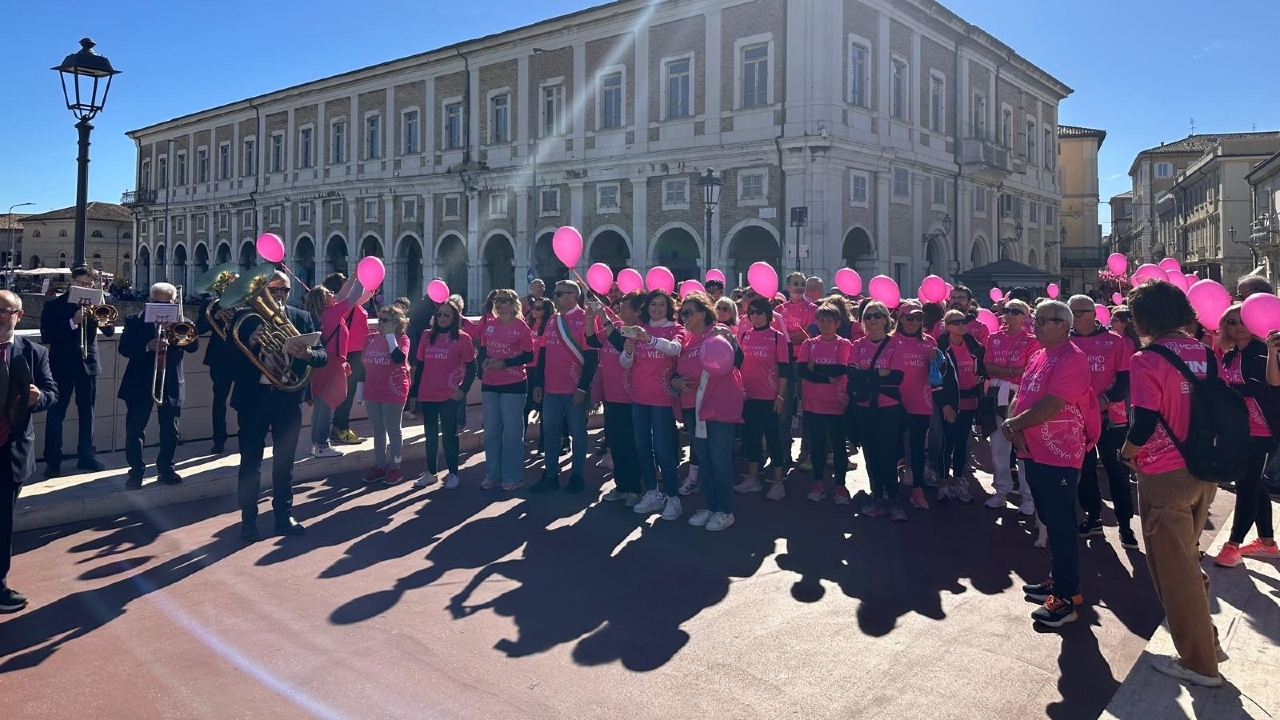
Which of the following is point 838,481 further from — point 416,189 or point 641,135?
point 416,189

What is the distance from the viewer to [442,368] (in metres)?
8.29

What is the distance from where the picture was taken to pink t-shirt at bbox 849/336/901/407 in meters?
7.17

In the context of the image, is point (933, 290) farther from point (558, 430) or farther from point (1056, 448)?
point (1056, 448)

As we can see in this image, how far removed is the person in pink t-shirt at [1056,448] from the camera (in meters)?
4.82

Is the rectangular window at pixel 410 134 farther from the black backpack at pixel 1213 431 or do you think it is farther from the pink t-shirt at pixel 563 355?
the black backpack at pixel 1213 431

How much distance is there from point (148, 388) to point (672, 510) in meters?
4.88

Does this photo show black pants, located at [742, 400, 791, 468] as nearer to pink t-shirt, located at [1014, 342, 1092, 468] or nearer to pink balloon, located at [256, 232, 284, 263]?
pink t-shirt, located at [1014, 342, 1092, 468]

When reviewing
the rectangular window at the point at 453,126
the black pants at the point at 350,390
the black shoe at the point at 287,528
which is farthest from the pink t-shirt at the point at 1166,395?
the rectangular window at the point at 453,126

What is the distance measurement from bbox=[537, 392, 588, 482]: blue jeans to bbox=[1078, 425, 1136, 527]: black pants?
4.16 m

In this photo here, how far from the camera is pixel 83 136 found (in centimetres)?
1059

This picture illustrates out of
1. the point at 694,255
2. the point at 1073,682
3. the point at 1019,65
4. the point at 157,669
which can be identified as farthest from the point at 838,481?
the point at 1019,65

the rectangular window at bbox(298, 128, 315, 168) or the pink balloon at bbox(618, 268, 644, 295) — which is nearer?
the pink balloon at bbox(618, 268, 644, 295)

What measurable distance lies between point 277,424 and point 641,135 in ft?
76.5

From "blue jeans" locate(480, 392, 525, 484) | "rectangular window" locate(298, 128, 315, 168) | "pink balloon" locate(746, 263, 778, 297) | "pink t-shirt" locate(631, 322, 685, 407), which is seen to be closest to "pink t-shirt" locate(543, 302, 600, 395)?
"blue jeans" locate(480, 392, 525, 484)
